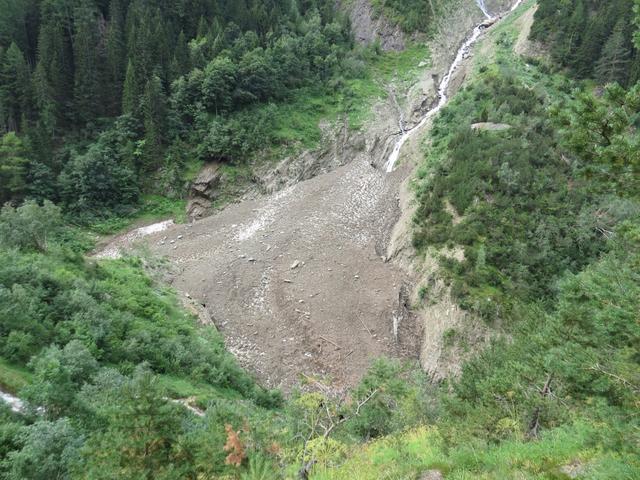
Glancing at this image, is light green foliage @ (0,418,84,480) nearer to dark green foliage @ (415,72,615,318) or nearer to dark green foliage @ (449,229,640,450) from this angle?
dark green foliage @ (449,229,640,450)

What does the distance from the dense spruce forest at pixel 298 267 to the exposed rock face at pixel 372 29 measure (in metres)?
5.82

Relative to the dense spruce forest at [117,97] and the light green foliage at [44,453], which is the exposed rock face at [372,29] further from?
the light green foliage at [44,453]

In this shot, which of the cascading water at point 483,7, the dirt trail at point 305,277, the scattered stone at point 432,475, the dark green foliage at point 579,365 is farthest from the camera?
the cascading water at point 483,7

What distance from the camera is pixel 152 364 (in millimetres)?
16797

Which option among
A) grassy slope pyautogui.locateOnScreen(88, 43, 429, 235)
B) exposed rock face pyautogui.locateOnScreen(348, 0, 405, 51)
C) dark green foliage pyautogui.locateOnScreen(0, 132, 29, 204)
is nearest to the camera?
dark green foliage pyautogui.locateOnScreen(0, 132, 29, 204)

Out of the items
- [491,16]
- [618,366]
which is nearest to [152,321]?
[618,366]

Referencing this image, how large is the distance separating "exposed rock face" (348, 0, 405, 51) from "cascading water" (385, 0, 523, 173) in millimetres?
10022

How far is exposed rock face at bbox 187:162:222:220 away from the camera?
122ft

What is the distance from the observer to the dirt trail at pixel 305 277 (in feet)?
71.7

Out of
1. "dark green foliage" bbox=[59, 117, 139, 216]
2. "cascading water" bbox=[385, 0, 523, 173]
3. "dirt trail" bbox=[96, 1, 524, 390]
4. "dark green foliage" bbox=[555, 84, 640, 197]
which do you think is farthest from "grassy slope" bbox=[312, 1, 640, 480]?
"dark green foliage" bbox=[59, 117, 139, 216]

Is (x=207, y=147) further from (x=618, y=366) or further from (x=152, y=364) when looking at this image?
(x=618, y=366)

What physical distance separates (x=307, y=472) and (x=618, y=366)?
19.9 feet

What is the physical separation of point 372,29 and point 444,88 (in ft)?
71.4

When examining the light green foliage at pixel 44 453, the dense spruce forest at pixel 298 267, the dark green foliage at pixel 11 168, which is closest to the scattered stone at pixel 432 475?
the dense spruce forest at pixel 298 267
